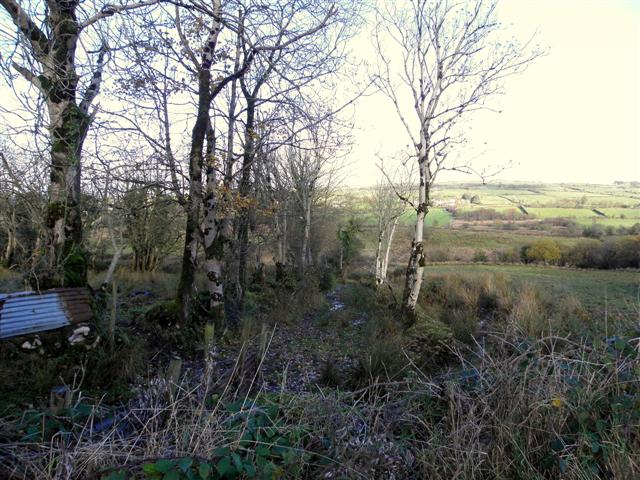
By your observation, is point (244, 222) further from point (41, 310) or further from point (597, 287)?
point (597, 287)

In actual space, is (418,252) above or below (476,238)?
above

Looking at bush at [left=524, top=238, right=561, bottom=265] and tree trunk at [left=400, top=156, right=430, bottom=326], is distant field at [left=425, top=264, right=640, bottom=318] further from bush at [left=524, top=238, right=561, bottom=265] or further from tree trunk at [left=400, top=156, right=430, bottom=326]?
bush at [left=524, top=238, right=561, bottom=265]

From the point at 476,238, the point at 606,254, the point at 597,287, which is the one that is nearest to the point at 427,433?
the point at 597,287

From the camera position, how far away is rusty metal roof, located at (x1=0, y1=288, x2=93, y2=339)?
17.9 ft

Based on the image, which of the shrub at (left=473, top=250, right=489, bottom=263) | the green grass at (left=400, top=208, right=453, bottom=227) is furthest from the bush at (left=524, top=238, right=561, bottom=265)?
the green grass at (left=400, top=208, right=453, bottom=227)

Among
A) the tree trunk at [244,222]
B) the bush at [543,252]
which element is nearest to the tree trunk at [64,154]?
the tree trunk at [244,222]

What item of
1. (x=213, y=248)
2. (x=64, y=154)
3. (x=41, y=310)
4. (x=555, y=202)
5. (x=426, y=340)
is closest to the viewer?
(x=41, y=310)

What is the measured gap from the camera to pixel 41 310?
5.75 metres

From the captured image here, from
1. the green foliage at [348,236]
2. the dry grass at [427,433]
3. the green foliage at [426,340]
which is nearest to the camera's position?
the dry grass at [427,433]

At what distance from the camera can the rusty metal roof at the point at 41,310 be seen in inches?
215

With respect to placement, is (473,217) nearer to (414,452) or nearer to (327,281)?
(327,281)

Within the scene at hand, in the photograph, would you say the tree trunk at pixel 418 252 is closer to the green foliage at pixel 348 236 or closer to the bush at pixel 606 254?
the green foliage at pixel 348 236

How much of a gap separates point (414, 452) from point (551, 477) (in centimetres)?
78

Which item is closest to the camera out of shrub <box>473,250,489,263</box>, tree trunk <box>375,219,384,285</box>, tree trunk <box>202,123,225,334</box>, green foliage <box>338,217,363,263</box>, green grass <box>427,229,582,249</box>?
tree trunk <box>202,123,225,334</box>
